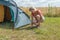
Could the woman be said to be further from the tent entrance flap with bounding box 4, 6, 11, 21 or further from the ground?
the tent entrance flap with bounding box 4, 6, 11, 21

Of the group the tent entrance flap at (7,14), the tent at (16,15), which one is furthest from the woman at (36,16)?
the tent entrance flap at (7,14)

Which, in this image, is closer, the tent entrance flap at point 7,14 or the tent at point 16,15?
the tent at point 16,15

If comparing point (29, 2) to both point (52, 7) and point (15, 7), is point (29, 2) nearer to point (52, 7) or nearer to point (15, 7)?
point (52, 7)

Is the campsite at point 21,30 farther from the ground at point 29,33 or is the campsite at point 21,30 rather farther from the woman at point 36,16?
the woman at point 36,16

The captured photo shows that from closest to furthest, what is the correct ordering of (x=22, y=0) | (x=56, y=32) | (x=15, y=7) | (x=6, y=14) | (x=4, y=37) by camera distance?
(x=4, y=37), (x=56, y=32), (x=15, y=7), (x=6, y=14), (x=22, y=0)

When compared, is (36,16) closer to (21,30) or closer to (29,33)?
(21,30)

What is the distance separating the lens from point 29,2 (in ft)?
57.0

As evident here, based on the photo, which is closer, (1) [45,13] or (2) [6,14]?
(2) [6,14]

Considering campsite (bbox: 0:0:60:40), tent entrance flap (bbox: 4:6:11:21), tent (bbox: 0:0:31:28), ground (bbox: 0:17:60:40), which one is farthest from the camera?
tent entrance flap (bbox: 4:6:11:21)

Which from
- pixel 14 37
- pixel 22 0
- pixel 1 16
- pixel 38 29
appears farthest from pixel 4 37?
pixel 22 0

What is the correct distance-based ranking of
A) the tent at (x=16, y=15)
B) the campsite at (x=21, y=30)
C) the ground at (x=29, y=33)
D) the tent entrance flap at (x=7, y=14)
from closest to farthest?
the ground at (x=29, y=33), the campsite at (x=21, y=30), the tent at (x=16, y=15), the tent entrance flap at (x=7, y=14)

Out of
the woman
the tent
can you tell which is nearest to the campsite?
the tent

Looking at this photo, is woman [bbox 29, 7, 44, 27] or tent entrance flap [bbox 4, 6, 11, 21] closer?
woman [bbox 29, 7, 44, 27]

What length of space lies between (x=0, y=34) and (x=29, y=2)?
795cm
